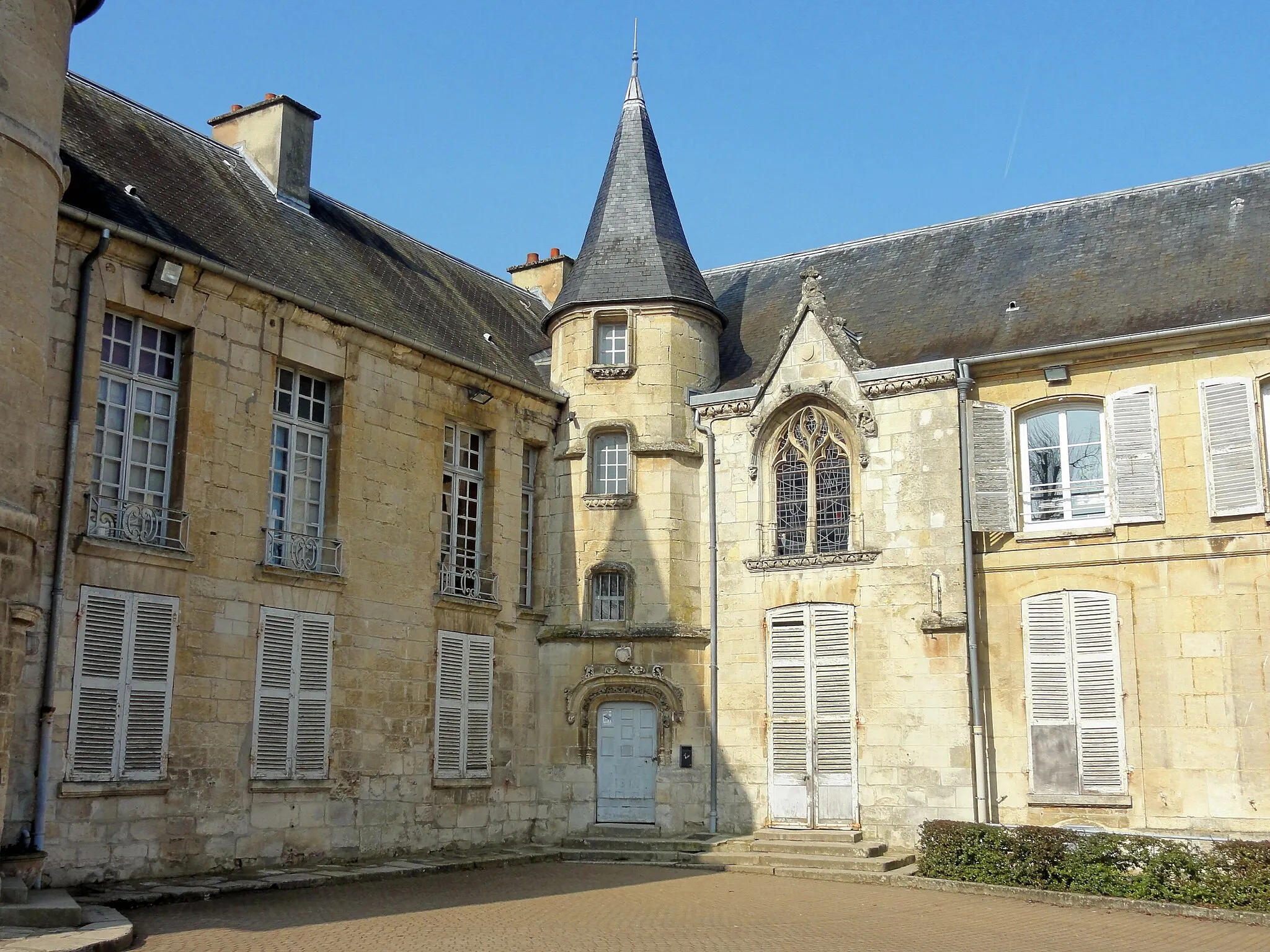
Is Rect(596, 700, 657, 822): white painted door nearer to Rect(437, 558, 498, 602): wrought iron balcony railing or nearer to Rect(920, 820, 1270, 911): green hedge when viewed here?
Rect(437, 558, 498, 602): wrought iron balcony railing

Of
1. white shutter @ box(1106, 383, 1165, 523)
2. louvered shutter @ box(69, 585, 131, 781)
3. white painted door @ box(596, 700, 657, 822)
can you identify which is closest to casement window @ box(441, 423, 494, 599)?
white painted door @ box(596, 700, 657, 822)

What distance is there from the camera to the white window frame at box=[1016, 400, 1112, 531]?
15305mm

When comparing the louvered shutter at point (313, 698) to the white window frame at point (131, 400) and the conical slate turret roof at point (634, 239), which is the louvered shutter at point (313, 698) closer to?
the white window frame at point (131, 400)

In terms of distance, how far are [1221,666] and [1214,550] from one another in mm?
1283

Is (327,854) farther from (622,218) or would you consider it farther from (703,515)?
(622,218)

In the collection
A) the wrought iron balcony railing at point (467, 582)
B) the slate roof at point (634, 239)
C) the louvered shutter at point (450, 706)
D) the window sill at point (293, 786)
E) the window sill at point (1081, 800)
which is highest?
the slate roof at point (634, 239)

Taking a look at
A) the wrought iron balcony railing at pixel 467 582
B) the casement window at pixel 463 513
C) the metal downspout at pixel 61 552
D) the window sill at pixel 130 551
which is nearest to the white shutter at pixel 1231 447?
the wrought iron balcony railing at pixel 467 582

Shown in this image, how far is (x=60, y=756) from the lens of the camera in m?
11.6

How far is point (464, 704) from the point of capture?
16.1 meters

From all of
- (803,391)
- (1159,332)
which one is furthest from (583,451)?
(1159,332)

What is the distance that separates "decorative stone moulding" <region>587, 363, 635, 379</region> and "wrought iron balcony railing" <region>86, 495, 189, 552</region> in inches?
262

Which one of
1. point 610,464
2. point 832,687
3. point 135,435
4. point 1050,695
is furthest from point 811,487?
point 135,435

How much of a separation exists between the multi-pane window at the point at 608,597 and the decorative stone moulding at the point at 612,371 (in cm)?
274

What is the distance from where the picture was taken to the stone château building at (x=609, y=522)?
492 inches
